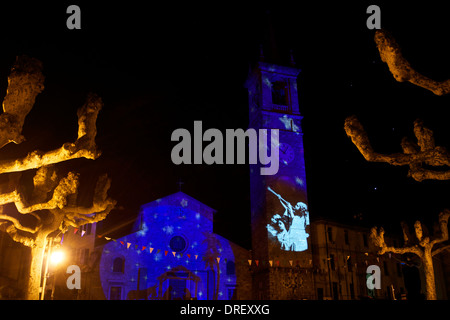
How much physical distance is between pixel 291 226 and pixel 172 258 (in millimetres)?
9711

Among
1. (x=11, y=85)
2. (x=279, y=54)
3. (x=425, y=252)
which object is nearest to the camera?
(x=11, y=85)

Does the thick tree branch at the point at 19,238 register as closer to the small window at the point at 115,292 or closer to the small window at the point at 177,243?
the small window at the point at 115,292

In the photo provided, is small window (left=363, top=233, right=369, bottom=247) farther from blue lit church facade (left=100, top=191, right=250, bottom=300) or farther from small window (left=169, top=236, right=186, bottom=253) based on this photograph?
small window (left=169, top=236, right=186, bottom=253)

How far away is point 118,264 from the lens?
2900 centimetres

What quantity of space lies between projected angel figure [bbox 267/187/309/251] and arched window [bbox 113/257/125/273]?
11.5 meters

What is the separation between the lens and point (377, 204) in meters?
29.9

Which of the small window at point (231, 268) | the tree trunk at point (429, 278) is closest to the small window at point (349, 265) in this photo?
the small window at point (231, 268)

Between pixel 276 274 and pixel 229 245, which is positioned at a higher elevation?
pixel 229 245

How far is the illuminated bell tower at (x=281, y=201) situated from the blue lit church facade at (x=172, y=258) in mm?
2819

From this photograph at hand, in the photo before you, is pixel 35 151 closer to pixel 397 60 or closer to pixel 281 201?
pixel 397 60

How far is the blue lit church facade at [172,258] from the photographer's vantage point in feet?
93.9
